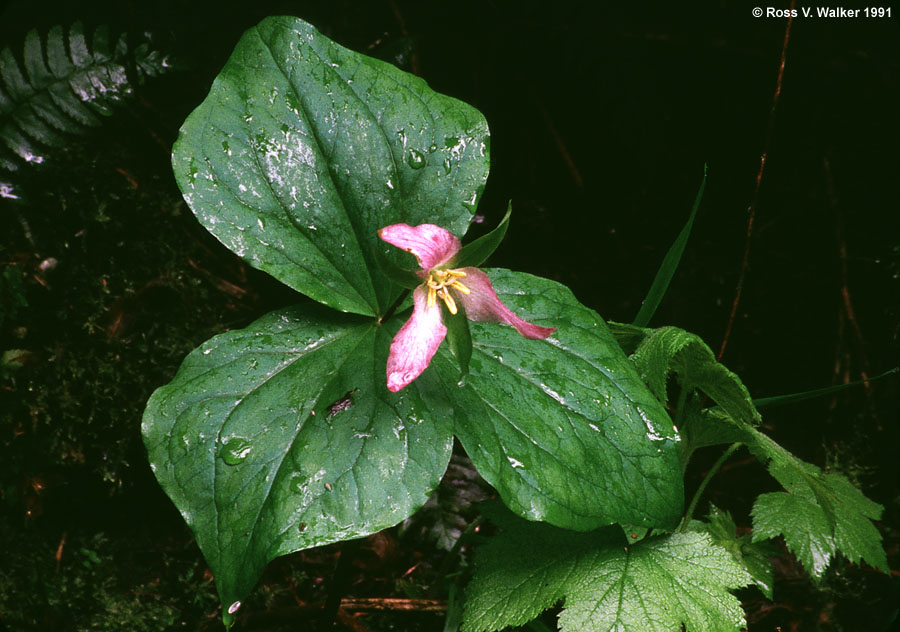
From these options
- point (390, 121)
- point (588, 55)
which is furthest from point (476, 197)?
point (588, 55)

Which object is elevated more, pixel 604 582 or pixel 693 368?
pixel 693 368

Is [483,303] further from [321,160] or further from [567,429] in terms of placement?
[321,160]

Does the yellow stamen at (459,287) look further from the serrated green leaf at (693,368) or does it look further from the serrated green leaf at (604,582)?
the serrated green leaf at (604,582)

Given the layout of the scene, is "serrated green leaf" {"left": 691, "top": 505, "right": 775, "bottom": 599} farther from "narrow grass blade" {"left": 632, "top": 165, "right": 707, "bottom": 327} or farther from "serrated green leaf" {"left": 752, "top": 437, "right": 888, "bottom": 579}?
"narrow grass blade" {"left": 632, "top": 165, "right": 707, "bottom": 327}

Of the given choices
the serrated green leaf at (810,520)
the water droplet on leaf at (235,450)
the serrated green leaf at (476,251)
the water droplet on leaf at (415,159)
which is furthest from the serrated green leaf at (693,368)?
the water droplet on leaf at (235,450)

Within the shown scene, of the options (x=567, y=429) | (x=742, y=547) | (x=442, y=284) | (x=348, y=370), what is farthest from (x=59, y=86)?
(x=742, y=547)

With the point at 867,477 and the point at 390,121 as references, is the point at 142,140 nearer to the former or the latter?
the point at 390,121
